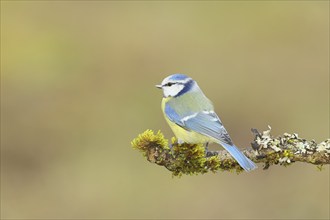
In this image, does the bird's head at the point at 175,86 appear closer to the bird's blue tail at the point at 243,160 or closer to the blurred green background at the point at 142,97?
the bird's blue tail at the point at 243,160

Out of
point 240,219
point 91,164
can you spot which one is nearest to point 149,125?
point 91,164

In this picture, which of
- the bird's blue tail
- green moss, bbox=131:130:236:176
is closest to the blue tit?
the bird's blue tail

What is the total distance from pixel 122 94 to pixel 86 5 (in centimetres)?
193

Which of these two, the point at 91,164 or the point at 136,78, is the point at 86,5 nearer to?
the point at 136,78

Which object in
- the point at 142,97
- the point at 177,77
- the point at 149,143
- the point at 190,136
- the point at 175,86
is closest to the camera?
the point at 149,143

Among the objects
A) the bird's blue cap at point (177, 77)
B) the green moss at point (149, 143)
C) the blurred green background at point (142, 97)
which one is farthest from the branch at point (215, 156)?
the blurred green background at point (142, 97)

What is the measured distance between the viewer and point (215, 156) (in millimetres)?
2822

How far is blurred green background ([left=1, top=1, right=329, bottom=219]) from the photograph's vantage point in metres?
7.41

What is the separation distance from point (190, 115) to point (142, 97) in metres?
4.97

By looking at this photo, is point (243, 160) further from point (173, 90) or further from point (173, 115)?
point (173, 90)

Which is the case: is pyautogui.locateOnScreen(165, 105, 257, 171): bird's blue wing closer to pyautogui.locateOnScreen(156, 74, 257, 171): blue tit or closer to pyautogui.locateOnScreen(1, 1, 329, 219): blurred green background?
pyautogui.locateOnScreen(156, 74, 257, 171): blue tit

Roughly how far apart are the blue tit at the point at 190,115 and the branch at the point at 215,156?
332 mm

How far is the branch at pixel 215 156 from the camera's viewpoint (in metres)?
2.73

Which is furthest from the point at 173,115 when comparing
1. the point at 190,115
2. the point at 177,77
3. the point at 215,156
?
the point at 215,156
